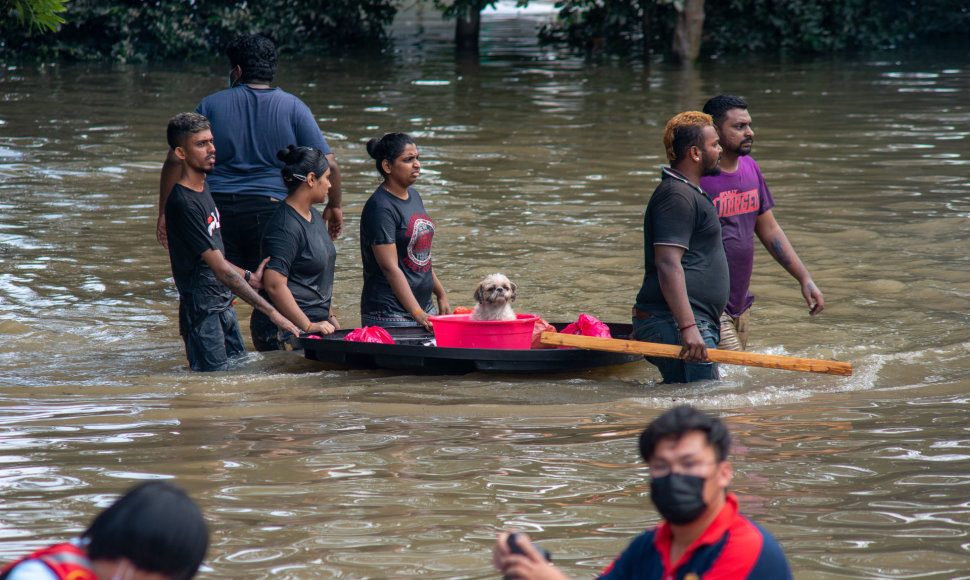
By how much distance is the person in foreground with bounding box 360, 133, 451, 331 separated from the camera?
7.16 meters

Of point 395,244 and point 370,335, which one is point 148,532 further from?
point 395,244

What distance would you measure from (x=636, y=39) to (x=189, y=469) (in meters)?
29.0

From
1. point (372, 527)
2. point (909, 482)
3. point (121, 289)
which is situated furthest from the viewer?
point (121, 289)

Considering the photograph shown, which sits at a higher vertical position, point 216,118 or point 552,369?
point 216,118

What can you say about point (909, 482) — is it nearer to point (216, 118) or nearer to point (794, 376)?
point (794, 376)

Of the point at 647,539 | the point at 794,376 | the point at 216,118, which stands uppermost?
the point at 216,118

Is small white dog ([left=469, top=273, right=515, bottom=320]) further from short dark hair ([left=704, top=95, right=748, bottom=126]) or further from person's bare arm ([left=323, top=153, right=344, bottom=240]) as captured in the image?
short dark hair ([left=704, top=95, right=748, bottom=126])

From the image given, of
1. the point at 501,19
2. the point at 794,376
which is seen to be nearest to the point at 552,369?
the point at 794,376

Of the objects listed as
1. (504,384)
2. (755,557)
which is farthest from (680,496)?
(504,384)

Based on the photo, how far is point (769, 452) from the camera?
17.3 ft

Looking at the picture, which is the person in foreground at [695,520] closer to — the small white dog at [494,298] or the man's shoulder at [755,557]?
the man's shoulder at [755,557]

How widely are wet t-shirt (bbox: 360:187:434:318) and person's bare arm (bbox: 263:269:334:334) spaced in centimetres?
44

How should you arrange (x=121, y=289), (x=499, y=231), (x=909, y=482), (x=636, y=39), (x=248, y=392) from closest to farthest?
1. (x=909, y=482)
2. (x=248, y=392)
3. (x=121, y=289)
4. (x=499, y=231)
5. (x=636, y=39)

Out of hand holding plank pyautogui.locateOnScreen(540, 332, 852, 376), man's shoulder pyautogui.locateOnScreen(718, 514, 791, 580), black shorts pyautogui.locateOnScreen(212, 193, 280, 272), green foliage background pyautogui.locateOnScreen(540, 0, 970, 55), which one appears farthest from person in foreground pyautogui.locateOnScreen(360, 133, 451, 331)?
green foliage background pyautogui.locateOnScreen(540, 0, 970, 55)
